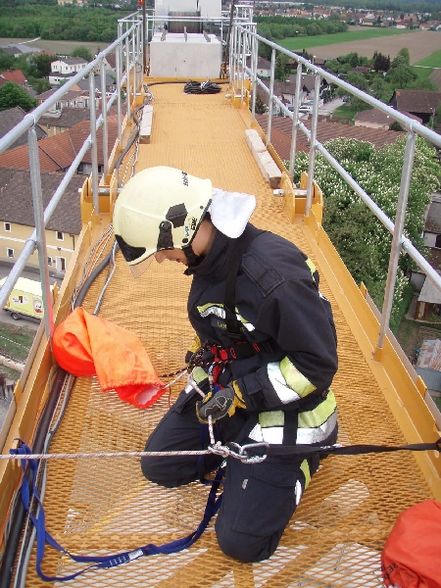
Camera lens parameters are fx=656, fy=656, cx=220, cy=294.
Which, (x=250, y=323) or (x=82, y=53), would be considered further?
(x=82, y=53)

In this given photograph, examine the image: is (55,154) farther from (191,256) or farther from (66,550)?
(66,550)

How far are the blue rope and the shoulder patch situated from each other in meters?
0.88

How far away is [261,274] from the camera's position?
2207mm

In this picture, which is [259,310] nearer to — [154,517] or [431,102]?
[154,517]

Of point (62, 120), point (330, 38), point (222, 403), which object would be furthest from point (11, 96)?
point (330, 38)

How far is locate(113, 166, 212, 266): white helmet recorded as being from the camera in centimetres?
225

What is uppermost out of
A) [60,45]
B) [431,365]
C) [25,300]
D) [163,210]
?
[163,210]

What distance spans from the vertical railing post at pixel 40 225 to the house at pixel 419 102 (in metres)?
56.4

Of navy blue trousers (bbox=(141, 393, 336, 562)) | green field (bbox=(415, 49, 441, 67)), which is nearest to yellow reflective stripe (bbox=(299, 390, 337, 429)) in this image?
navy blue trousers (bbox=(141, 393, 336, 562))

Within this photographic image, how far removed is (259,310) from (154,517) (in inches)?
37.2

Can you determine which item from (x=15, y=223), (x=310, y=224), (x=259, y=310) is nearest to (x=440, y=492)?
(x=259, y=310)

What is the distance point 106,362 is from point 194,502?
0.87 meters

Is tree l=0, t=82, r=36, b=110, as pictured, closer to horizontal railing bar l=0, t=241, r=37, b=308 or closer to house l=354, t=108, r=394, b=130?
house l=354, t=108, r=394, b=130

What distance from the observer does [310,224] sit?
204 inches
